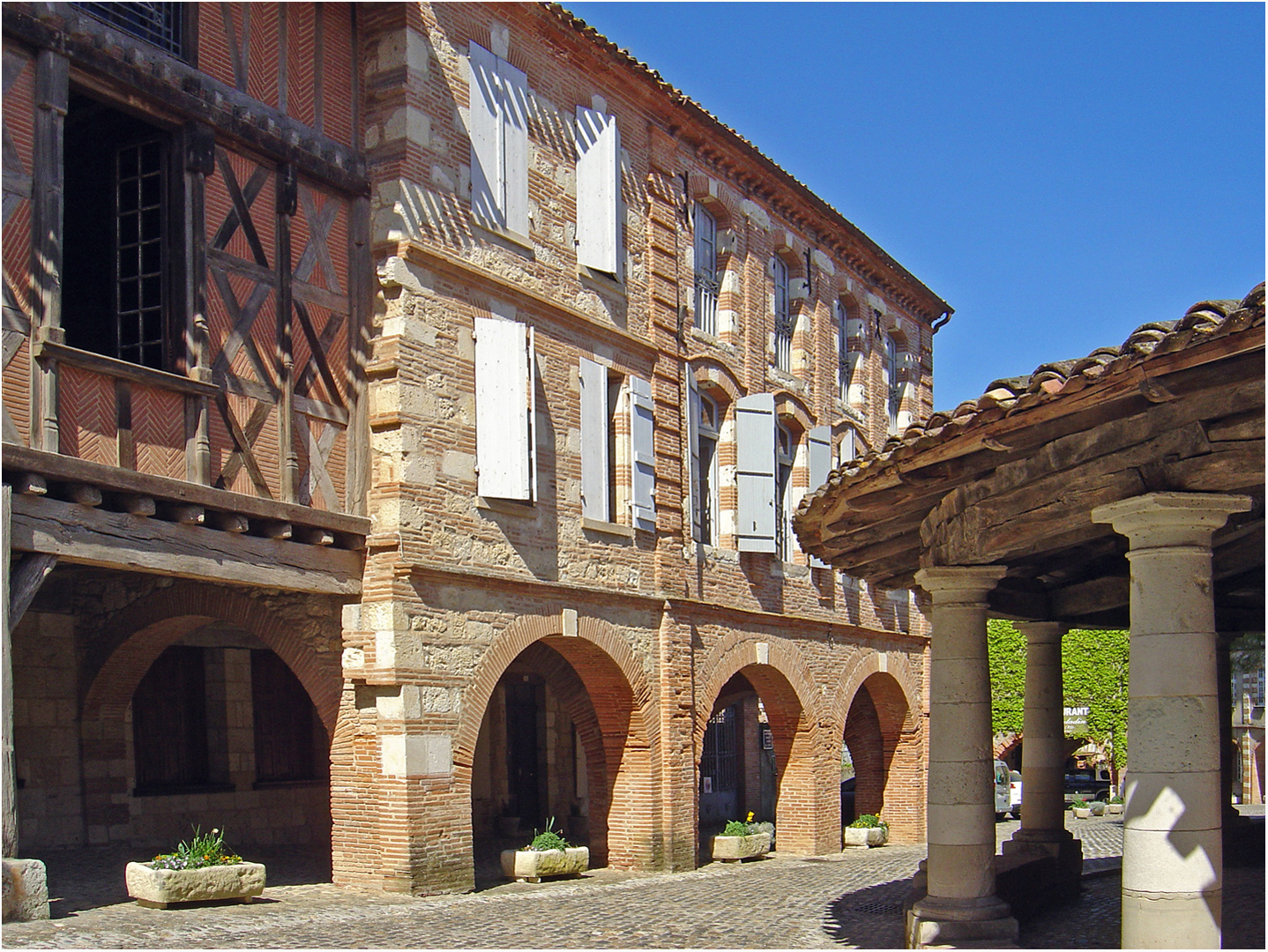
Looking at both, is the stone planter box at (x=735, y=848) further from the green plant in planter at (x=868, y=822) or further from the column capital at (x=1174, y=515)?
the column capital at (x=1174, y=515)

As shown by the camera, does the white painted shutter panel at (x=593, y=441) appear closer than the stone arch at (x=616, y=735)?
Yes

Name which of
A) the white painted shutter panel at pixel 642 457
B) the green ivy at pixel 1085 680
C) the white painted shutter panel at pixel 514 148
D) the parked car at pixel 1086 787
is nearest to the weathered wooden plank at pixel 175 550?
the white painted shutter panel at pixel 514 148

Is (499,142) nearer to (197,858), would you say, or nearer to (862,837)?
(197,858)

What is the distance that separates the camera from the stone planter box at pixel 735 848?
58.5 feet

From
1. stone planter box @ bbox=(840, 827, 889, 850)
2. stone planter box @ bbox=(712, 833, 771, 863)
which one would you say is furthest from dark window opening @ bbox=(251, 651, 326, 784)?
stone planter box @ bbox=(840, 827, 889, 850)

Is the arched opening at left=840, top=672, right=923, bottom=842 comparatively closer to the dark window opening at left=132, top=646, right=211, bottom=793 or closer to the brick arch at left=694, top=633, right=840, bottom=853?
the brick arch at left=694, top=633, right=840, bottom=853

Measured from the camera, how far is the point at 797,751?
1967cm

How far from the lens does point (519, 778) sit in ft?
66.3

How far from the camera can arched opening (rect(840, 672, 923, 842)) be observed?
72.7 feet

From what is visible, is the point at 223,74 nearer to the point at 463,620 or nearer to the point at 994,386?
the point at 463,620

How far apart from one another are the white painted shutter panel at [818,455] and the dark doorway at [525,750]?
4657 mm

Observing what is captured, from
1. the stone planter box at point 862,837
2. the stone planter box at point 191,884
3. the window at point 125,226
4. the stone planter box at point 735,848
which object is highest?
the window at point 125,226

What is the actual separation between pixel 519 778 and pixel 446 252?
→ 931 centimetres

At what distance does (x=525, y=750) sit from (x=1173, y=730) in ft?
48.9
